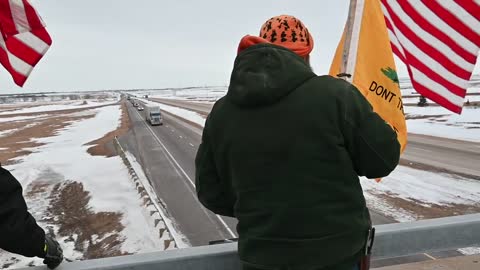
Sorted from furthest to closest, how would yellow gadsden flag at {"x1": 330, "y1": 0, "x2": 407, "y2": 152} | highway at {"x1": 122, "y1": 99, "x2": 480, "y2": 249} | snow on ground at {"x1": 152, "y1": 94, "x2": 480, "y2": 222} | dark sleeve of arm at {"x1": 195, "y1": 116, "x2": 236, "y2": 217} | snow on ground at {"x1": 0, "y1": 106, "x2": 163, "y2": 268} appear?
snow on ground at {"x1": 152, "y1": 94, "x2": 480, "y2": 222} → highway at {"x1": 122, "y1": 99, "x2": 480, "y2": 249} → snow on ground at {"x1": 0, "y1": 106, "x2": 163, "y2": 268} → yellow gadsden flag at {"x1": 330, "y1": 0, "x2": 407, "y2": 152} → dark sleeve of arm at {"x1": 195, "y1": 116, "x2": 236, "y2": 217}

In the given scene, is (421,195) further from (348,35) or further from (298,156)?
(298,156)

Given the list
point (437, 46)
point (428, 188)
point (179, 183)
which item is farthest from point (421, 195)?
point (437, 46)

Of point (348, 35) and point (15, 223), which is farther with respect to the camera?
point (348, 35)

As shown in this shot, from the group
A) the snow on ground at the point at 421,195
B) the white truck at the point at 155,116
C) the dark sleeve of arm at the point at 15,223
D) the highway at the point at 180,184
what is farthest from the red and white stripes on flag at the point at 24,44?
the white truck at the point at 155,116

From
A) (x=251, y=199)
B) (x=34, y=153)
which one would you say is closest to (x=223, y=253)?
(x=251, y=199)

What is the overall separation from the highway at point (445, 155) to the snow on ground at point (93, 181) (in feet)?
36.4

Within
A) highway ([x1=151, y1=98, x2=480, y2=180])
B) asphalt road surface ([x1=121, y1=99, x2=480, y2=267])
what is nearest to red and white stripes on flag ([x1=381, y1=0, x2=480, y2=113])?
asphalt road surface ([x1=121, y1=99, x2=480, y2=267])

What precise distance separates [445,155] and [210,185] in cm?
1831

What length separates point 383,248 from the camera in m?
1.93

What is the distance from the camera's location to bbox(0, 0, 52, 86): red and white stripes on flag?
2596mm

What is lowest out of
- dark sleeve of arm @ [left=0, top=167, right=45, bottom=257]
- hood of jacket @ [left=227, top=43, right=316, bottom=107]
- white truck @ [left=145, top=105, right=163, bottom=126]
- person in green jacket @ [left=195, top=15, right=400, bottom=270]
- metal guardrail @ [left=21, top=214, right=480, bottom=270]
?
white truck @ [left=145, top=105, right=163, bottom=126]

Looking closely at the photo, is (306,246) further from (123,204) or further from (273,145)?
(123,204)

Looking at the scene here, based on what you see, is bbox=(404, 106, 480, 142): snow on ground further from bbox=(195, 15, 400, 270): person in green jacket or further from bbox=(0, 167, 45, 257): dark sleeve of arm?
bbox=(0, 167, 45, 257): dark sleeve of arm

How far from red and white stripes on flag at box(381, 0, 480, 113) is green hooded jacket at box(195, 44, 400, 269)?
6.22ft
